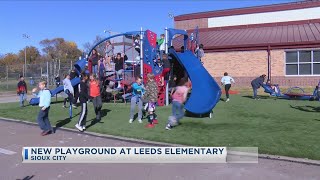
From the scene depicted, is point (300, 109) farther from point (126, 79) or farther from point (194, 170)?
point (194, 170)

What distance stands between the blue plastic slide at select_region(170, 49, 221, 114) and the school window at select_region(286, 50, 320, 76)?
13027 mm

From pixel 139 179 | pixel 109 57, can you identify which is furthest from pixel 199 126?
pixel 109 57

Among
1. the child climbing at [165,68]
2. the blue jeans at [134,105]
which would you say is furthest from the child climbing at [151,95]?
the child climbing at [165,68]

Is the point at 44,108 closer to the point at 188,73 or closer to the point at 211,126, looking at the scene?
the point at 211,126

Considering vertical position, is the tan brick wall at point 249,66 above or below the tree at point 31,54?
below

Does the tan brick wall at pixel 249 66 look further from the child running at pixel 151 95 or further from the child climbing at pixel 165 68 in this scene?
the child running at pixel 151 95

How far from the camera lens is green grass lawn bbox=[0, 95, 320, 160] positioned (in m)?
8.82

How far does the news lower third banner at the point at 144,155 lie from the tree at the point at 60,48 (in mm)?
93331

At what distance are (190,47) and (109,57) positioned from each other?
4.07m

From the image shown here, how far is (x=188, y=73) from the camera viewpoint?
1471 centimetres

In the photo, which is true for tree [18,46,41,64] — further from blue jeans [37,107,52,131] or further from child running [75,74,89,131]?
blue jeans [37,107,52,131]

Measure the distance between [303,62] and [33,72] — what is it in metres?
24.9

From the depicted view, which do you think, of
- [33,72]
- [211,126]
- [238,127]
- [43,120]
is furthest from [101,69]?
[33,72]

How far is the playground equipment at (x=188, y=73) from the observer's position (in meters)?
13.5
